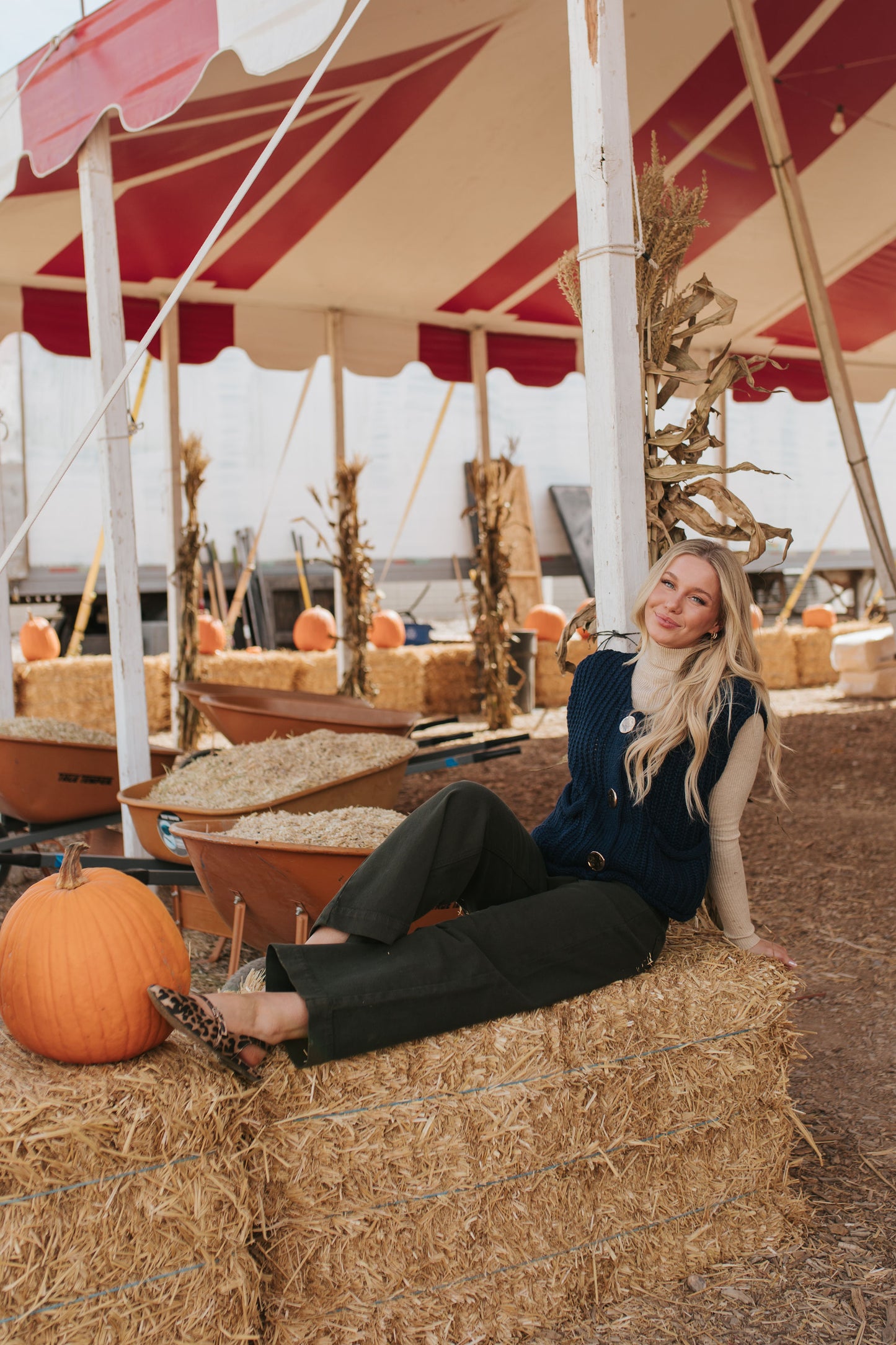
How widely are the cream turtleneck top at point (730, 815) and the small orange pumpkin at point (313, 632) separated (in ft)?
19.2

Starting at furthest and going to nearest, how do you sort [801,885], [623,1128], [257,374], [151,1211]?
[257,374]
[801,885]
[623,1128]
[151,1211]

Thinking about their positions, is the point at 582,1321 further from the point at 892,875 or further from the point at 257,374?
the point at 257,374

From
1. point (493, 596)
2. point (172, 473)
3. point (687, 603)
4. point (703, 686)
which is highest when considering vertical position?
point (172, 473)

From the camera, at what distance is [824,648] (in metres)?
8.86

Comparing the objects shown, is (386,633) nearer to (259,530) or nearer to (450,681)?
(450,681)

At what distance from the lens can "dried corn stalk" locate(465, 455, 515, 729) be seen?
649 cm

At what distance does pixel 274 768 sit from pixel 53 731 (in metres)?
0.96

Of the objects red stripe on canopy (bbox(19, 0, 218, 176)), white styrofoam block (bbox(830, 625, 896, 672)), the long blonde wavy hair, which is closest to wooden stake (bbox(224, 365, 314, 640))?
red stripe on canopy (bbox(19, 0, 218, 176))

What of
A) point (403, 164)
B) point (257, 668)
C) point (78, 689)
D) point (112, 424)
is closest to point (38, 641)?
point (78, 689)

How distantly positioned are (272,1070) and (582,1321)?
22.3 inches

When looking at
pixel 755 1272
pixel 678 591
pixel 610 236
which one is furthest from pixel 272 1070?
pixel 610 236

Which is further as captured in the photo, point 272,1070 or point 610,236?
point 610,236

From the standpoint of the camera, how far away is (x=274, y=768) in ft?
9.92

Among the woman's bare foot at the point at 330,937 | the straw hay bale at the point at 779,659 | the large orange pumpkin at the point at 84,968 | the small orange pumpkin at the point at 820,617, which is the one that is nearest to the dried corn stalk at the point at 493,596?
the straw hay bale at the point at 779,659
